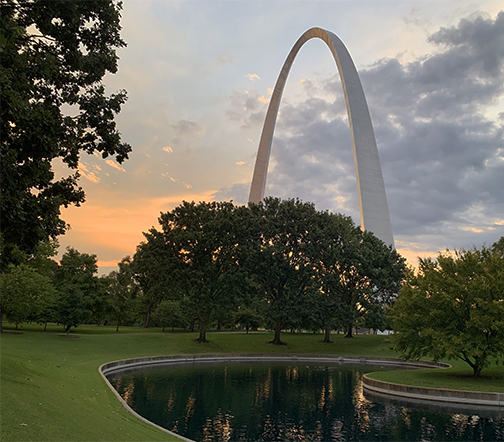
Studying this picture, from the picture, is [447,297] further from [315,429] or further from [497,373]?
[315,429]

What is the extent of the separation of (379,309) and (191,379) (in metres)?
29.8

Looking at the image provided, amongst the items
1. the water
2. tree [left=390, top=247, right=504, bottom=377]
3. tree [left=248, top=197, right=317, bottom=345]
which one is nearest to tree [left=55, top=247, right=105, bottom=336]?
the water

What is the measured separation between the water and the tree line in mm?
16452

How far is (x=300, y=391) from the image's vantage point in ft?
77.4

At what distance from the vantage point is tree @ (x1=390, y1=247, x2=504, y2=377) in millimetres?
23078

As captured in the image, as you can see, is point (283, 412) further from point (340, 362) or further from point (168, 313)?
point (168, 313)

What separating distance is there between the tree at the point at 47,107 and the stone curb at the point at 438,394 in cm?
1916

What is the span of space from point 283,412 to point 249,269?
27676 millimetres

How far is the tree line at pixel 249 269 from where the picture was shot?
141ft

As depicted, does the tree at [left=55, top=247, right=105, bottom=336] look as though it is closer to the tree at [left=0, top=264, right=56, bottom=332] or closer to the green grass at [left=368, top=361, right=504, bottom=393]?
the tree at [left=0, top=264, right=56, bottom=332]

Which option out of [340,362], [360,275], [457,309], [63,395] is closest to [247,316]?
[360,275]

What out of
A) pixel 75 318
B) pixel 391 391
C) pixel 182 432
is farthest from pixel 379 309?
pixel 182 432

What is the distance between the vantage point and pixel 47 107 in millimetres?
11703

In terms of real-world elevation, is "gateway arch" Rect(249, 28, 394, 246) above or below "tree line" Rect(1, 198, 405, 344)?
above
